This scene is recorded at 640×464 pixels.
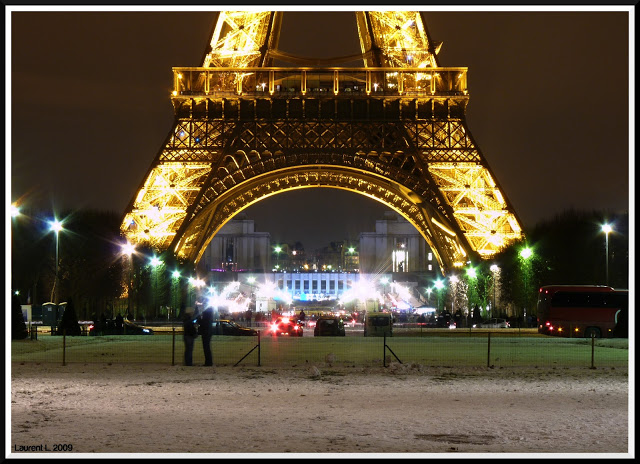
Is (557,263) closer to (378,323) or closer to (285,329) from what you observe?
(378,323)

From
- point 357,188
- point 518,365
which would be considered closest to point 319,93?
point 357,188

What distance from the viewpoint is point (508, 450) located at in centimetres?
1245

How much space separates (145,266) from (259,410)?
1985 inches

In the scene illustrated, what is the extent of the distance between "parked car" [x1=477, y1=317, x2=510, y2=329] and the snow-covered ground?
3913 cm

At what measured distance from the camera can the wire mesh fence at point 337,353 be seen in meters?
26.4

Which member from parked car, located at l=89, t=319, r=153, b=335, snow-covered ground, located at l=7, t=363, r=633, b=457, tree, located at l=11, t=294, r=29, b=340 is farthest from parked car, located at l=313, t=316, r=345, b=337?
snow-covered ground, located at l=7, t=363, r=633, b=457

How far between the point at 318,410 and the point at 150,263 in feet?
164

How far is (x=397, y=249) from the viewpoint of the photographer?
193 metres

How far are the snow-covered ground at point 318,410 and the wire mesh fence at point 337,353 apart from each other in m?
1.97

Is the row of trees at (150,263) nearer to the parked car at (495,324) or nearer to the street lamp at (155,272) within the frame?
the street lamp at (155,272)

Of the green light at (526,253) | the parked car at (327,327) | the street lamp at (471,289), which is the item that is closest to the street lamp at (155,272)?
the parked car at (327,327)

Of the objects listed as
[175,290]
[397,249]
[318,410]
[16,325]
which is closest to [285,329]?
[16,325]

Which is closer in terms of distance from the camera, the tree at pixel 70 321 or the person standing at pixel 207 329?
the person standing at pixel 207 329

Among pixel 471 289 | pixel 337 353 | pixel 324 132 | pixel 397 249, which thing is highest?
pixel 324 132
